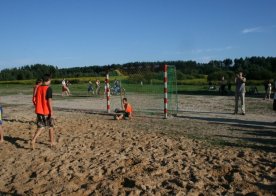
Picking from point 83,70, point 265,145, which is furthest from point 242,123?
point 83,70

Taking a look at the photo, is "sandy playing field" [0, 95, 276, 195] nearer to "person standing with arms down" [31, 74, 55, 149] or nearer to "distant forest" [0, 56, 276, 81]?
"person standing with arms down" [31, 74, 55, 149]

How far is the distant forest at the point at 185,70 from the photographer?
50.4 ft

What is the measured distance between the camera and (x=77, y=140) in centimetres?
897

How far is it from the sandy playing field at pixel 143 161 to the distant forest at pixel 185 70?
7.88 ft

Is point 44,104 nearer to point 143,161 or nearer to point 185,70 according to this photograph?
point 143,161

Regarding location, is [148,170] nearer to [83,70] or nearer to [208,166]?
[208,166]

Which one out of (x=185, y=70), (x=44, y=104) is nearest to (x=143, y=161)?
(x=44, y=104)

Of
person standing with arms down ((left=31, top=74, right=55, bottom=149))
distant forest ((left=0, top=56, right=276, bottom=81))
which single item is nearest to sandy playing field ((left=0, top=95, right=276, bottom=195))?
person standing with arms down ((left=31, top=74, right=55, bottom=149))

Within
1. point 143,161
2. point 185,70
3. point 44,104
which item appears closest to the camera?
point 143,161

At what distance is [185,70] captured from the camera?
964 inches

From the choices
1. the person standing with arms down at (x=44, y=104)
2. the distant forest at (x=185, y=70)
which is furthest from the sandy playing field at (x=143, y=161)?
the distant forest at (x=185, y=70)

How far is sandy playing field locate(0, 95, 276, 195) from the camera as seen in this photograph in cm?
541

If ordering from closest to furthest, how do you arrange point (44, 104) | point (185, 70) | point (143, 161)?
point (143, 161)
point (44, 104)
point (185, 70)

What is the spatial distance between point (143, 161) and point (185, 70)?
60.1ft
